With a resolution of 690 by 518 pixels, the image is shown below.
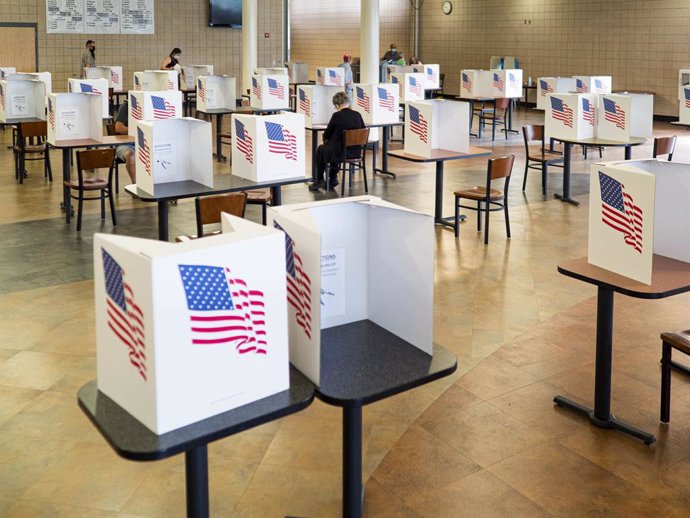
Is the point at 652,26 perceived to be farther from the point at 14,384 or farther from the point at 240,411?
the point at 240,411

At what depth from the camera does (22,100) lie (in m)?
10.9

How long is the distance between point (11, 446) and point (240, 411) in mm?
2011

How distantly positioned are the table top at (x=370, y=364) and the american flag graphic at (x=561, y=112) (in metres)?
7.28

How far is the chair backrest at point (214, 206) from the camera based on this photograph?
19.5 feet

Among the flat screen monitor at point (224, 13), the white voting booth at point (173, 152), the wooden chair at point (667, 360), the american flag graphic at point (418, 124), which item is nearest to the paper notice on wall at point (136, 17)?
the flat screen monitor at point (224, 13)

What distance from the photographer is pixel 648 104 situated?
991 centimetres

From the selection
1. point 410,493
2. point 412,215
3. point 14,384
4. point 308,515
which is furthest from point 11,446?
point 412,215

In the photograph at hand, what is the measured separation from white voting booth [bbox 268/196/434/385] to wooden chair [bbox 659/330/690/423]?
172 cm

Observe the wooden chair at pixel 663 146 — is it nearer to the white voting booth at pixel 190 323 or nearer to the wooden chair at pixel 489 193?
the wooden chair at pixel 489 193

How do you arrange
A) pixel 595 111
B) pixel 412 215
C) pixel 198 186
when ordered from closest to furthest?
pixel 412 215
pixel 198 186
pixel 595 111

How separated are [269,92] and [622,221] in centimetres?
935

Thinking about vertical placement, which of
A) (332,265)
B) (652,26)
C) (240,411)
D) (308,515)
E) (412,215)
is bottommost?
(308,515)

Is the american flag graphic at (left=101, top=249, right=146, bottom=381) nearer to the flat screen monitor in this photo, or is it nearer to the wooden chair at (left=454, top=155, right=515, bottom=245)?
the wooden chair at (left=454, top=155, right=515, bottom=245)

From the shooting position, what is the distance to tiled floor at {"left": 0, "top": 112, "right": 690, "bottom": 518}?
3.53m
